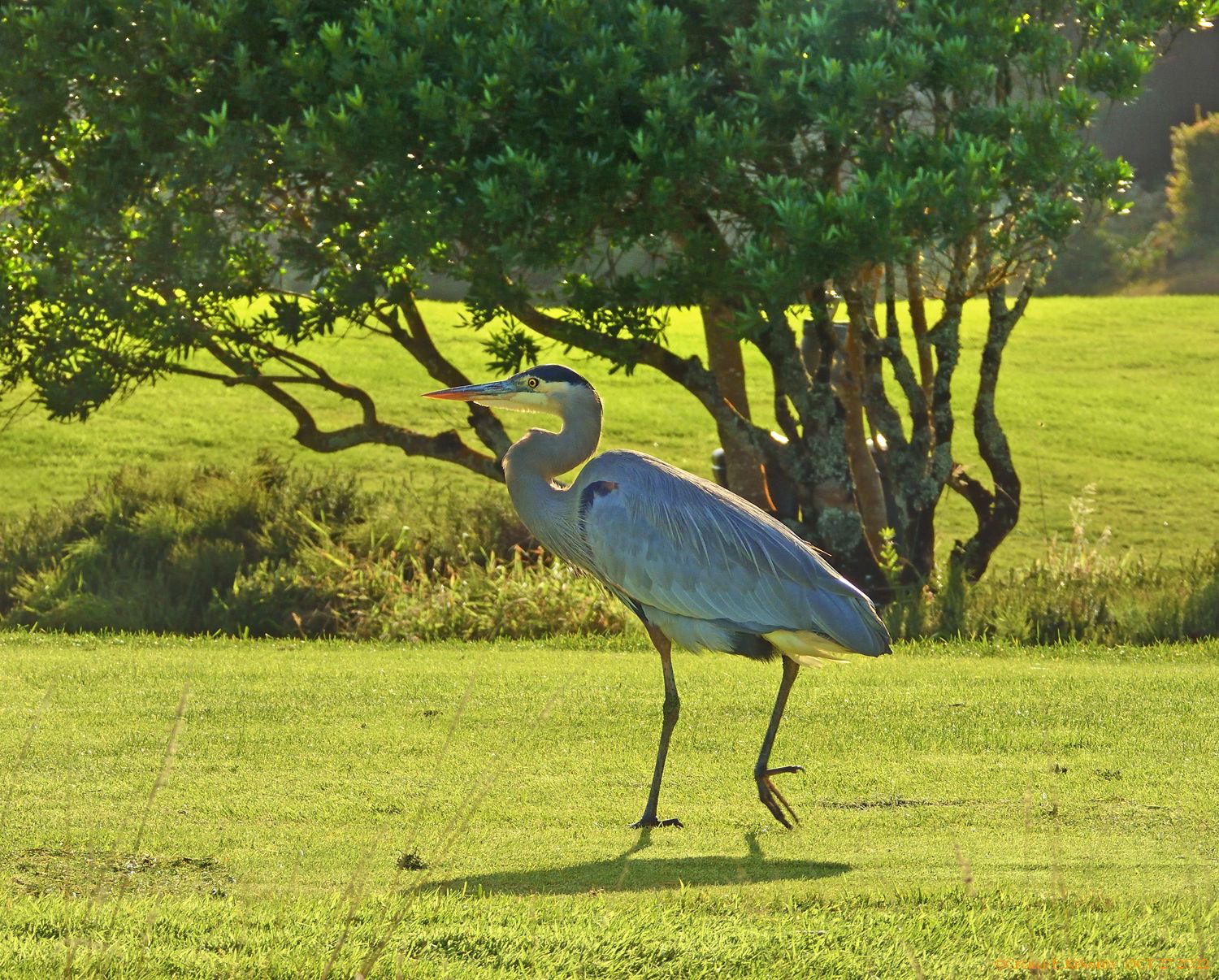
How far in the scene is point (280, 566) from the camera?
1379 centimetres

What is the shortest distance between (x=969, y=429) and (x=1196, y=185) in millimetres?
15837

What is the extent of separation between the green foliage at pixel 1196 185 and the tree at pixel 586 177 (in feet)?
72.6

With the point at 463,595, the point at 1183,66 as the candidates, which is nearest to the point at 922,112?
the point at 463,595

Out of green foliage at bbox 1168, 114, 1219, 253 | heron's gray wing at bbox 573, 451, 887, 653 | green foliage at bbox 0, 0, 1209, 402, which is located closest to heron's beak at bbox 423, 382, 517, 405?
heron's gray wing at bbox 573, 451, 887, 653

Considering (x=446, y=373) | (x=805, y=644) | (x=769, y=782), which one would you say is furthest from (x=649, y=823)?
(x=446, y=373)

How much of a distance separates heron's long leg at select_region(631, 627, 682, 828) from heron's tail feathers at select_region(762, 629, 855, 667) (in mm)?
487

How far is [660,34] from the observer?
1186 cm

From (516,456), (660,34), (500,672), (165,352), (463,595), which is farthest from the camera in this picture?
(165,352)

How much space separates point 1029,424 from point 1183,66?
2101 cm

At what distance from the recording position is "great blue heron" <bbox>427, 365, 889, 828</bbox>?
6.93 metres

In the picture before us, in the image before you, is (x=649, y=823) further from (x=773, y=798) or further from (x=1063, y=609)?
(x=1063, y=609)

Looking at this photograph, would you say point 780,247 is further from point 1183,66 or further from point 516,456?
point 1183,66

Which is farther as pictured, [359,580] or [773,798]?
[359,580]

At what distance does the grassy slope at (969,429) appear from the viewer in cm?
1930
